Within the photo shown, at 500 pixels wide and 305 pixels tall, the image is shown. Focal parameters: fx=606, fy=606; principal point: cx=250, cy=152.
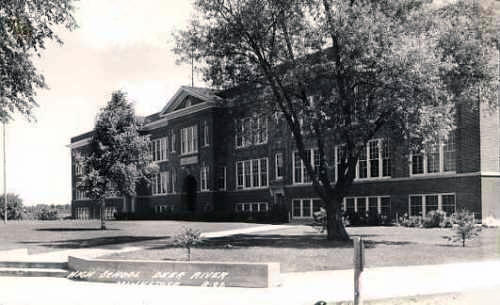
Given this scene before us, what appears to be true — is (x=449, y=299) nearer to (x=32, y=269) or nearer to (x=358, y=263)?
(x=358, y=263)

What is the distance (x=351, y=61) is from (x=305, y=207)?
73.9ft

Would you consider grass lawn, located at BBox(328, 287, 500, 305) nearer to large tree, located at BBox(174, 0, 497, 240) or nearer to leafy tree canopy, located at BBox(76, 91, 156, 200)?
large tree, located at BBox(174, 0, 497, 240)

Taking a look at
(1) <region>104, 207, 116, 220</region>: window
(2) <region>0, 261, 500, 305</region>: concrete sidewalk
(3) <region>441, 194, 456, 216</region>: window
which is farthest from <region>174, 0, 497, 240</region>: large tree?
(1) <region>104, 207, 116, 220</region>: window

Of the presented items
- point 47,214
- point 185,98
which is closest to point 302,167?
point 185,98

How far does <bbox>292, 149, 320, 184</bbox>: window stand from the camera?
40812 millimetres

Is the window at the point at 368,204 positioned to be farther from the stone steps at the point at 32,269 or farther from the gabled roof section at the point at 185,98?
the stone steps at the point at 32,269

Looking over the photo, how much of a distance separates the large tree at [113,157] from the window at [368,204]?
1276cm

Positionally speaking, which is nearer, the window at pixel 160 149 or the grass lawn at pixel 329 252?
the grass lawn at pixel 329 252

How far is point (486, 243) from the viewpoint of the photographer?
21453 mm

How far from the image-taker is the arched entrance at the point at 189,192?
182 ft

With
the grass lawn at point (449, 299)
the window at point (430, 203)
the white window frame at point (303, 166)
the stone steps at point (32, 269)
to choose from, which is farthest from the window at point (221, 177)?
the grass lawn at point (449, 299)

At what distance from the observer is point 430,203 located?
107 feet

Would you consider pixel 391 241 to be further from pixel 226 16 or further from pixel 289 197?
pixel 289 197

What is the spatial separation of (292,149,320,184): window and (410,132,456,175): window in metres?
8.47
